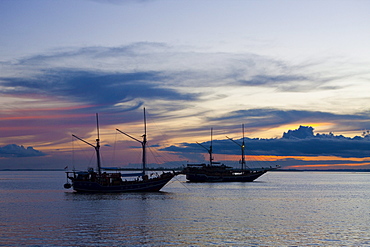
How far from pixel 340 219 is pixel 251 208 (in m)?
16.1

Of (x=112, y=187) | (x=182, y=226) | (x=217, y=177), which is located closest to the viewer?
(x=182, y=226)

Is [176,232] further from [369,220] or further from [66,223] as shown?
[369,220]

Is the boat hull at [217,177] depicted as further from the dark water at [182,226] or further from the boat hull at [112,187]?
the dark water at [182,226]

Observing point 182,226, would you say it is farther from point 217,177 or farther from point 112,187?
point 217,177

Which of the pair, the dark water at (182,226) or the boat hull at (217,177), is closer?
the dark water at (182,226)

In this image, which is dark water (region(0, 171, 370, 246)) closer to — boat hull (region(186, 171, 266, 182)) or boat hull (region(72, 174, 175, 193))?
boat hull (region(72, 174, 175, 193))

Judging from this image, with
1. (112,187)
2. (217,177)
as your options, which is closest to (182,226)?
(112,187)

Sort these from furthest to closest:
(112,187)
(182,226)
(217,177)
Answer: (217,177)
(112,187)
(182,226)

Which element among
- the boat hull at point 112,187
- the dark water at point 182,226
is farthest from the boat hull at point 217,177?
the dark water at point 182,226

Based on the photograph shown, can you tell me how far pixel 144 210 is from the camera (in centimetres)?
6712

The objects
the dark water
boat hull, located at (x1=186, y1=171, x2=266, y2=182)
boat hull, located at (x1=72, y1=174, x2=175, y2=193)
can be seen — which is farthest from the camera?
boat hull, located at (x1=186, y1=171, x2=266, y2=182)

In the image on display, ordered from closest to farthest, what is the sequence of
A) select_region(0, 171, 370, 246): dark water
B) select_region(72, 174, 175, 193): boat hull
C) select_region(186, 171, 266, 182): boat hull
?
select_region(0, 171, 370, 246): dark water → select_region(72, 174, 175, 193): boat hull → select_region(186, 171, 266, 182): boat hull

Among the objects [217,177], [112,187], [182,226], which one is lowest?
[182,226]

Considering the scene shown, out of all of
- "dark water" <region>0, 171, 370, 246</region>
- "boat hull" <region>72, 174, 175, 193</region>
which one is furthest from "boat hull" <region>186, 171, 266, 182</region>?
"dark water" <region>0, 171, 370, 246</region>
